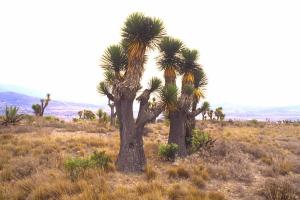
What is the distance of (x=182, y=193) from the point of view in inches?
314

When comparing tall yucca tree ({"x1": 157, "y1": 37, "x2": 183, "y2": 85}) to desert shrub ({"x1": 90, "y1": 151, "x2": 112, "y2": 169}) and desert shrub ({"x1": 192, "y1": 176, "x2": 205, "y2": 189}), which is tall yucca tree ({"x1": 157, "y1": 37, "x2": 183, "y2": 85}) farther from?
desert shrub ({"x1": 192, "y1": 176, "x2": 205, "y2": 189})

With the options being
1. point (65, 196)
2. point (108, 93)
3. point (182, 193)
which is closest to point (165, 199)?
point (182, 193)

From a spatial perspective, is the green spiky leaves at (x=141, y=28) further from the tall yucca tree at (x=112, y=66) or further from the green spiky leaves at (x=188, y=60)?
the green spiky leaves at (x=188, y=60)

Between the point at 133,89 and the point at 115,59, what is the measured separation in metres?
1.51

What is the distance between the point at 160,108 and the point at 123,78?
5.46ft

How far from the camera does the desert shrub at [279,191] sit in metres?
7.71

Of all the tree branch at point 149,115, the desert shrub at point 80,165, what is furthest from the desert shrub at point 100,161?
the tree branch at point 149,115

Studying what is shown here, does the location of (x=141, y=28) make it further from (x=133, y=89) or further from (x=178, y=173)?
(x=178, y=173)

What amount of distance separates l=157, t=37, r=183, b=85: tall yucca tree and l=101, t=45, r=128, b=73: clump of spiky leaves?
2.07 meters

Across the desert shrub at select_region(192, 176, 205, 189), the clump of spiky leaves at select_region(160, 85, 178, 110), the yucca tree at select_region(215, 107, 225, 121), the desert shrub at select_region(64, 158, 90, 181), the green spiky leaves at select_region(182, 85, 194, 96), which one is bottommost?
the desert shrub at select_region(192, 176, 205, 189)

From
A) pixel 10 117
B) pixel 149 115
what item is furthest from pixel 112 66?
pixel 10 117

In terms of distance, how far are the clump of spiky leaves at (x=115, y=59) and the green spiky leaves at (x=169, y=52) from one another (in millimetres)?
A: 2104

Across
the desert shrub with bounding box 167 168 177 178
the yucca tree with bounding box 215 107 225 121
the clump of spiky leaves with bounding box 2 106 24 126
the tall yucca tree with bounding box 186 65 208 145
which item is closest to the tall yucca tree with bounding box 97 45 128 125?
the desert shrub with bounding box 167 168 177 178

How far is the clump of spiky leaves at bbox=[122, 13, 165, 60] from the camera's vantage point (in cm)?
1134
